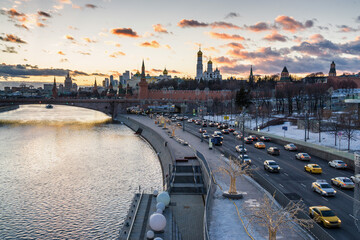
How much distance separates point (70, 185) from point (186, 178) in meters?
10.8

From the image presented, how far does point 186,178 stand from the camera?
88.9 ft

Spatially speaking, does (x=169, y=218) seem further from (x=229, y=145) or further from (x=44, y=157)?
(x=44, y=157)

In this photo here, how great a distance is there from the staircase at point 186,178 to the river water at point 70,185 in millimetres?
2512

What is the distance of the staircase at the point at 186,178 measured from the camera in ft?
81.4

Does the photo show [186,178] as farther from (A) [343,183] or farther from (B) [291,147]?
(B) [291,147]

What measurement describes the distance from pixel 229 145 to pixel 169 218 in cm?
2516

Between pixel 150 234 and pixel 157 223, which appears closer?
pixel 150 234

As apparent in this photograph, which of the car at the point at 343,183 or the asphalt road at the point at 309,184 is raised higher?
the car at the point at 343,183

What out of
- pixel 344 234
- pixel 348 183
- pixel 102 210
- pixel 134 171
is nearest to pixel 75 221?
pixel 102 210

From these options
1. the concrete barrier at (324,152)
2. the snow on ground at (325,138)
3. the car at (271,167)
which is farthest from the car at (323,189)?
the snow on ground at (325,138)

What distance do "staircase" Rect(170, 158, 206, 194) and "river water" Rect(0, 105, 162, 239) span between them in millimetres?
2512

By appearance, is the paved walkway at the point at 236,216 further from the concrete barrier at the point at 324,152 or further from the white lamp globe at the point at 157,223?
the concrete barrier at the point at 324,152

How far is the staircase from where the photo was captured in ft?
81.4

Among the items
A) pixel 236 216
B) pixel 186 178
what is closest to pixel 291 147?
pixel 186 178
